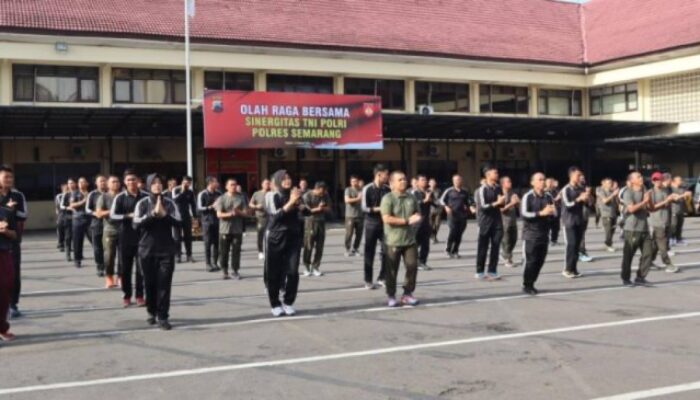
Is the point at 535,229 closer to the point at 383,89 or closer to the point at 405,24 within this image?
the point at 383,89

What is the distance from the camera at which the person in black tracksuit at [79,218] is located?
15375 millimetres

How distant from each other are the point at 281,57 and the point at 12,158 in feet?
36.6

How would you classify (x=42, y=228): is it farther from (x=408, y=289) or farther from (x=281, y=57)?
(x=408, y=289)

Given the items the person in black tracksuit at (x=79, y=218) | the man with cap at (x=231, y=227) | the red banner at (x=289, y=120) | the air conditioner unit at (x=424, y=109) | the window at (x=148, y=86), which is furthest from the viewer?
the air conditioner unit at (x=424, y=109)

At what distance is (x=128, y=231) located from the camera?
33.6 ft

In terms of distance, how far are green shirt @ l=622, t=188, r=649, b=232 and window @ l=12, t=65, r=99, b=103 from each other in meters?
23.1

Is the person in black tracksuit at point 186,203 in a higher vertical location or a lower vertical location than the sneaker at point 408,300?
higher

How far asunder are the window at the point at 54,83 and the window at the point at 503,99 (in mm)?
18190

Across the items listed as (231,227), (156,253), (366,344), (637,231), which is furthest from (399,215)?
(231,227)

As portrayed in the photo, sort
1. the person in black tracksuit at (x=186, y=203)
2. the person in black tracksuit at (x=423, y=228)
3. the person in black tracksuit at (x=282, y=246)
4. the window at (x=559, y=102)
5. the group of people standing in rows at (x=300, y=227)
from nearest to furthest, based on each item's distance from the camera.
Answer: the group of people standing in rows at (x=300, y=227) < the person in black tracksuit at (x=282, y=246) < the person in black tracksuit at (x=423, y=228) < the person in black tracksuit at (x=186, y=203) < the window at (x=559, y=102)

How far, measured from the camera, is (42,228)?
29188 mm

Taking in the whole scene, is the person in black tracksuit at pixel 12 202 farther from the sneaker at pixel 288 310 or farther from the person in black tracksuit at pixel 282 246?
the sneaker at pixel 288 310

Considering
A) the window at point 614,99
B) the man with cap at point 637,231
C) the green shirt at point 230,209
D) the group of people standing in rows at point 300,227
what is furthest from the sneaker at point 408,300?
the window at point 614,99

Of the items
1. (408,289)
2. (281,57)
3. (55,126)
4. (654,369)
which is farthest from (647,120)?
(654,369)
